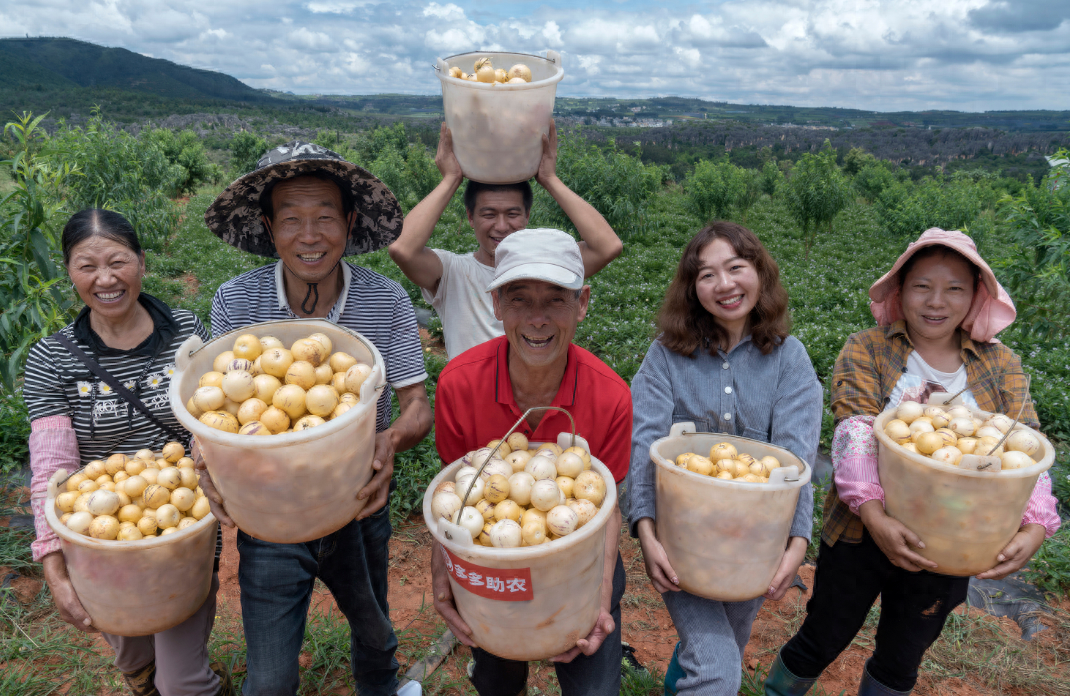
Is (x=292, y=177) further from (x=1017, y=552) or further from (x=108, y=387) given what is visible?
(x=1017, y=552)

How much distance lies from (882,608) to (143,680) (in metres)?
2.79

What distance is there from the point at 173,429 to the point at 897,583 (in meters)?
2.70

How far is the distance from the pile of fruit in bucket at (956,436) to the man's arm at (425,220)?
188 cm

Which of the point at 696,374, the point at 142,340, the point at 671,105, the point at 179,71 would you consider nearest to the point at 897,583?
the point at 696,374

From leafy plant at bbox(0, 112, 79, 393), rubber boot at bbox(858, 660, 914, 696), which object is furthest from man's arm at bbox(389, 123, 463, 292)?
rubber boot at bbox(858, 660, 914, 696)

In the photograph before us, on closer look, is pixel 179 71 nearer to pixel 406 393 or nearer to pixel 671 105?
pixel 671 105

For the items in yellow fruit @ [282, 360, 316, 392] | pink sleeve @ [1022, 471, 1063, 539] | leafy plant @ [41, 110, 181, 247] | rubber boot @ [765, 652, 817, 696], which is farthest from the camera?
leafy plant @ [41, 110, 181, 247]

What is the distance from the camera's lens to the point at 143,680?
2.19m

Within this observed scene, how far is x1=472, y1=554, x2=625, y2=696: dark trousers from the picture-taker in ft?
5.96

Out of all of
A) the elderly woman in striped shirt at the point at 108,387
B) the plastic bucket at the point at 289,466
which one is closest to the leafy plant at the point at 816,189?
the elderly woman in striped shirt at the point at 108,387

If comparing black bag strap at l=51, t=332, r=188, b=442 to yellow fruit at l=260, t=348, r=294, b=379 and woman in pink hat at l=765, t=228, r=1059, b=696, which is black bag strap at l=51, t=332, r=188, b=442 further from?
woman in pink hat at l=765, t=228, r=1059, b=696

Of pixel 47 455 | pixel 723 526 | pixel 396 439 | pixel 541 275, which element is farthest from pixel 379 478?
pixel 47 455

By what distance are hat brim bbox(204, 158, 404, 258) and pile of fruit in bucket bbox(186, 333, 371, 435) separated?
66cm

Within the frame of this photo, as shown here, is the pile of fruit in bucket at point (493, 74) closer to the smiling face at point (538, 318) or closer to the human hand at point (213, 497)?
the smiling face at point (538, 318)
